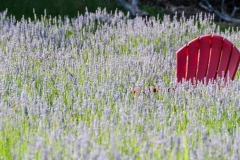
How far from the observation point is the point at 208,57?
6.05 meters

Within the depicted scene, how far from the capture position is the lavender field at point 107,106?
283cm

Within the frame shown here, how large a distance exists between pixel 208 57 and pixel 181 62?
43 centimetres

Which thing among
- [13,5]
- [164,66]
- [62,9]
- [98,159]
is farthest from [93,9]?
[98,159]

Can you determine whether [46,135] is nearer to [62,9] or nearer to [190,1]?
[62,9]

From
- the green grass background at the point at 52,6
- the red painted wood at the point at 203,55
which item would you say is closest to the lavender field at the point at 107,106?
the red painted wood at the point at 203,55

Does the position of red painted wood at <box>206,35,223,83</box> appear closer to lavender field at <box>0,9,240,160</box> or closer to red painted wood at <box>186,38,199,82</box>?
red painted wood at <box>186,38,199,82</box>

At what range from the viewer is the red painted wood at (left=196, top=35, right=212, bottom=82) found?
19.5ft

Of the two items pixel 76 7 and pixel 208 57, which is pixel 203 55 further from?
pixel 76 7

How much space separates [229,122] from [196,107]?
0.30 metres

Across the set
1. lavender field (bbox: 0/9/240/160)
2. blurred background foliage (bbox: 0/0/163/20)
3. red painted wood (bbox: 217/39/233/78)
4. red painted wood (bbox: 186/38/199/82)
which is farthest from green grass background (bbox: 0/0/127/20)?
red painted wood (bbox: 217/39/233/78)

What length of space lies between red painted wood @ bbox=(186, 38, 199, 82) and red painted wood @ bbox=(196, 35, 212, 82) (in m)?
0.05

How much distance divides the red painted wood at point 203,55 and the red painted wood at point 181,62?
0.74 feet

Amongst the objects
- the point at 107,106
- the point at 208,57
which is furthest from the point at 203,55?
the point at 107,106

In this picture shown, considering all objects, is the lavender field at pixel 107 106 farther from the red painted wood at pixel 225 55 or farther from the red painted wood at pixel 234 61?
the red painted wood at pixel 225 55
